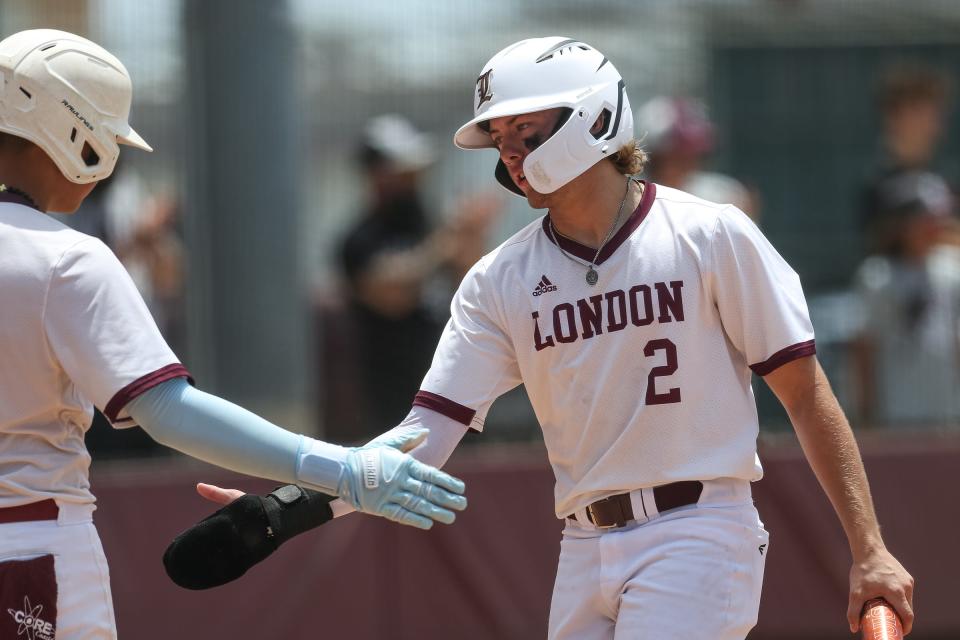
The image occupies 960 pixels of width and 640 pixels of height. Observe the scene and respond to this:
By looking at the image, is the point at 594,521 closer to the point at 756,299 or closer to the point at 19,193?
the point at 756,299

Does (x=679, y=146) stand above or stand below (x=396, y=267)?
above

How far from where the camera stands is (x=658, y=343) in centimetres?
408

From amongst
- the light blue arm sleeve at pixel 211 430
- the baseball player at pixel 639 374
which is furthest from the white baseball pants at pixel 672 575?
the light blue arm sleeve at pixel 211 430

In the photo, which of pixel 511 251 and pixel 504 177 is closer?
pixel 511 251

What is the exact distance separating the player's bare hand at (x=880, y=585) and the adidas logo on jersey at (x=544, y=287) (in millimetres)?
1133

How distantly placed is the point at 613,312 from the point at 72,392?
58.0 inches

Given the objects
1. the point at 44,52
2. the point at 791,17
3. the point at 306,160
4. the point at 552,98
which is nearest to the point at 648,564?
the point at 552,98

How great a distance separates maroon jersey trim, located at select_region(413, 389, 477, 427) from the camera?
14.3 ft

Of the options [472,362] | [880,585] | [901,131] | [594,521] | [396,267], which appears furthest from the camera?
[901,131]

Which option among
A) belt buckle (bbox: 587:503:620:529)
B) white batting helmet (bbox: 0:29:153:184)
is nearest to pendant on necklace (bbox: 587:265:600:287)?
belt buckle (bbox: 587:503:620:529)

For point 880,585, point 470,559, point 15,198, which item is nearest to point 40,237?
point 15,198

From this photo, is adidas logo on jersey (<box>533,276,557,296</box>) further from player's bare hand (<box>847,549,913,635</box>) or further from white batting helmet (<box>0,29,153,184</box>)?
white batting helmet (<box>0,29,153,184</box>)

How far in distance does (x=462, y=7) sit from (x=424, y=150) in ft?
2.65

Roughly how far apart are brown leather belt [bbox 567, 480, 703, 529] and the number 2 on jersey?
0.23 m
